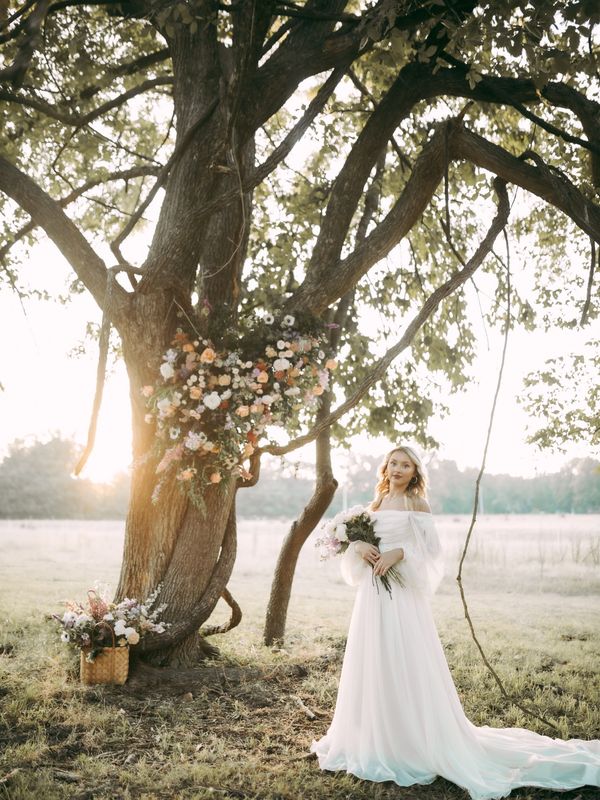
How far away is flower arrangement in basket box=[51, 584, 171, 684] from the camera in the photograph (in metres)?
6.30

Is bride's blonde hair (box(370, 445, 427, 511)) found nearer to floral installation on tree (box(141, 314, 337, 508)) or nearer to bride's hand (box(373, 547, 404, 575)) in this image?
bride's hand (box(373, 547, 404, 575))

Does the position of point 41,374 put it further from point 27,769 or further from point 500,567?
point 500,567

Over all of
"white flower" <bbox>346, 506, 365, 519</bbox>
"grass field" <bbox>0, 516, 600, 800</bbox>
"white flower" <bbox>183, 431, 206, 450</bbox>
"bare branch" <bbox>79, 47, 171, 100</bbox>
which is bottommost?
"grass field" <bbox>0, 516, 600, 800</bbox>

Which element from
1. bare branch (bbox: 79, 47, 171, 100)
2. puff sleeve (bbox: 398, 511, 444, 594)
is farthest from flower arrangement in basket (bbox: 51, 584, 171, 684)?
bare branch (bbox: 79, 47, 171, 100)

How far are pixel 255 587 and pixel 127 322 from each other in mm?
13131

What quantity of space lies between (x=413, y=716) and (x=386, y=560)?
1077 mm

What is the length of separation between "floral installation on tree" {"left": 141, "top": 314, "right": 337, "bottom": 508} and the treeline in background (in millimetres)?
40290

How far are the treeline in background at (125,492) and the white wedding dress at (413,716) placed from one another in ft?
135

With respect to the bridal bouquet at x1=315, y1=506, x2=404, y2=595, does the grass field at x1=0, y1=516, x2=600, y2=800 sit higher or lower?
lower

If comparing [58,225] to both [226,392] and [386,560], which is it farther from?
[386,560]

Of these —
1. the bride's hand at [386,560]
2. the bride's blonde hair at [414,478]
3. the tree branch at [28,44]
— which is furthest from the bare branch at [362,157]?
the tree branch at [28,44]

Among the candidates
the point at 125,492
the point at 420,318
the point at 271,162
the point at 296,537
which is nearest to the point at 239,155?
the point at 271,162

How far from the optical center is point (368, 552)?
5.34m

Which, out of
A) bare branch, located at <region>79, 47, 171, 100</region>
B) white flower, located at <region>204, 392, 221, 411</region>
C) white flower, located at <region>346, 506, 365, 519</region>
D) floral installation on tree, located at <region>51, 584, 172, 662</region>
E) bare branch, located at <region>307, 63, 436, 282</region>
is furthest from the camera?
bare branch, located at <region>79, 47, 171, 100</region>
